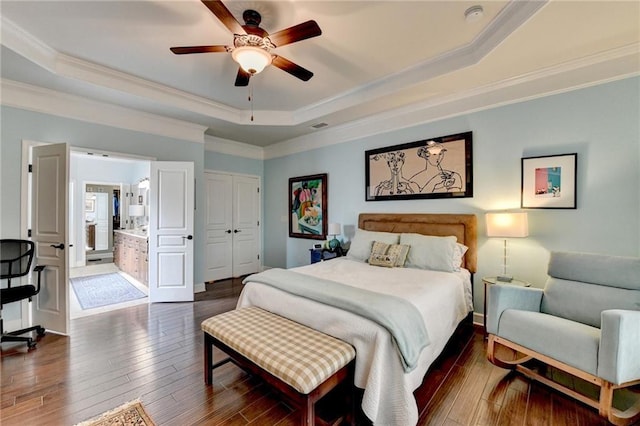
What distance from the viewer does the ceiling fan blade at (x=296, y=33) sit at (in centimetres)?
181

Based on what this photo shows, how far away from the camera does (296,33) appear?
1.91 m

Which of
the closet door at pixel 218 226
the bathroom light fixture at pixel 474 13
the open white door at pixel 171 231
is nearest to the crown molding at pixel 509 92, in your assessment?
the bathroom light fixture at pixel 474 13

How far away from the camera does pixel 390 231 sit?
3941 millimetres

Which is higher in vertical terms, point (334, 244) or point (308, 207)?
point (308, 207)

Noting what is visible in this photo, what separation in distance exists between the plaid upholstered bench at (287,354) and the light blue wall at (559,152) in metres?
2.48

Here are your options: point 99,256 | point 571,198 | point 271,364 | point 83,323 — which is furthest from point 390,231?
point 99,256

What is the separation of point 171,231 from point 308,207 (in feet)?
A: 7.79

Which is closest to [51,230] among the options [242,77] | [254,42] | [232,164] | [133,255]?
[133,255]

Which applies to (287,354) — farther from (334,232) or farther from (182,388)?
(334,232)

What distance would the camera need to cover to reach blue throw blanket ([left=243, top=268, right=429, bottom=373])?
1683mm

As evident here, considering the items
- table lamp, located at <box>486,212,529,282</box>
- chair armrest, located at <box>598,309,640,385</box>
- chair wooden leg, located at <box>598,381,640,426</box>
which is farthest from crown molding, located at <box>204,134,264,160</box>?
chair wooden leg, located at <box>598,381,640,426</box>

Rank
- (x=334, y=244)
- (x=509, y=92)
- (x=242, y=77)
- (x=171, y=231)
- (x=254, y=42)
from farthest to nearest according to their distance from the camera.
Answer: (x=334, y=244) → (x=171, y=231) → (x=509, y=92) → (x=242, y=77) → (x=254, y=42)

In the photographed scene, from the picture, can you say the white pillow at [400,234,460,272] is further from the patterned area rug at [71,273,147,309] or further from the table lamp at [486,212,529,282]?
the patterned area rug at [71,273,147,309]

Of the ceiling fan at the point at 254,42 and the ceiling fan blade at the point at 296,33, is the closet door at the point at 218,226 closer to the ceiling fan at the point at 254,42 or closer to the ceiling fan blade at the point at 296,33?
the ceiling fan at the point at 254,42
